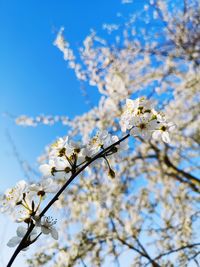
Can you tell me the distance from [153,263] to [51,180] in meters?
3.88

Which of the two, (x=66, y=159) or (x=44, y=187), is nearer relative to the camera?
(x=44, y=187)

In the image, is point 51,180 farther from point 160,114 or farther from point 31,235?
point 160,114

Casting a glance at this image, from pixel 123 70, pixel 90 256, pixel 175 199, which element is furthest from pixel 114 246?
pixel 123 70

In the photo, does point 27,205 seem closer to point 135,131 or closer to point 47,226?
point 47,226

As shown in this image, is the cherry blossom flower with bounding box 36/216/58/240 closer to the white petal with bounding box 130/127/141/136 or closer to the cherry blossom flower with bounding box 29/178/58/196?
the cherry blossom flower with bounding box 29/178/58/196

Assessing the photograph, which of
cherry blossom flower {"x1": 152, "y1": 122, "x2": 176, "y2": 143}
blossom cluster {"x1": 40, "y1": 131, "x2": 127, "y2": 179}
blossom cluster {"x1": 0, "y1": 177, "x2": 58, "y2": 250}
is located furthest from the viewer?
cherry blossom flower {"x1": 152, "y1": 122, "x2": 176, "y2": 143}

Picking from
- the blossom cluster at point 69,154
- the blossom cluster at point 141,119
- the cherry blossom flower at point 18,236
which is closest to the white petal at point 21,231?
the cherry blossom flower at point 18,236

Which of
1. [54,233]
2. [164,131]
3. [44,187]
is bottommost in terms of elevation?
[54,233]

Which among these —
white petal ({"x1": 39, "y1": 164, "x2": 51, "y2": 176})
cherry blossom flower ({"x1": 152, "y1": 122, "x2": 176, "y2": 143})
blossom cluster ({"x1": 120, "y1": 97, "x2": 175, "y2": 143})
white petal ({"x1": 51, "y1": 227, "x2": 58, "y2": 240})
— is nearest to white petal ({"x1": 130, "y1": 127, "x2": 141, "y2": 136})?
blossom cluster ({"x1": 120, "y1": 97, "x2": 175, "y2": 143})

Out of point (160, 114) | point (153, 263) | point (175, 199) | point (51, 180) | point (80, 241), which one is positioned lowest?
point (51, 180)

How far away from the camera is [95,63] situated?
8.30 m

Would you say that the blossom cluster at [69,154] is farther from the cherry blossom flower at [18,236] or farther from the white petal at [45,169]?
the cherry blossom flower at [18,236]

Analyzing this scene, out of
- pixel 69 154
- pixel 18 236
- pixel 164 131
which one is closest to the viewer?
pixel 18 236

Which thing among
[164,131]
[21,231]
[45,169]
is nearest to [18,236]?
[21,231]
